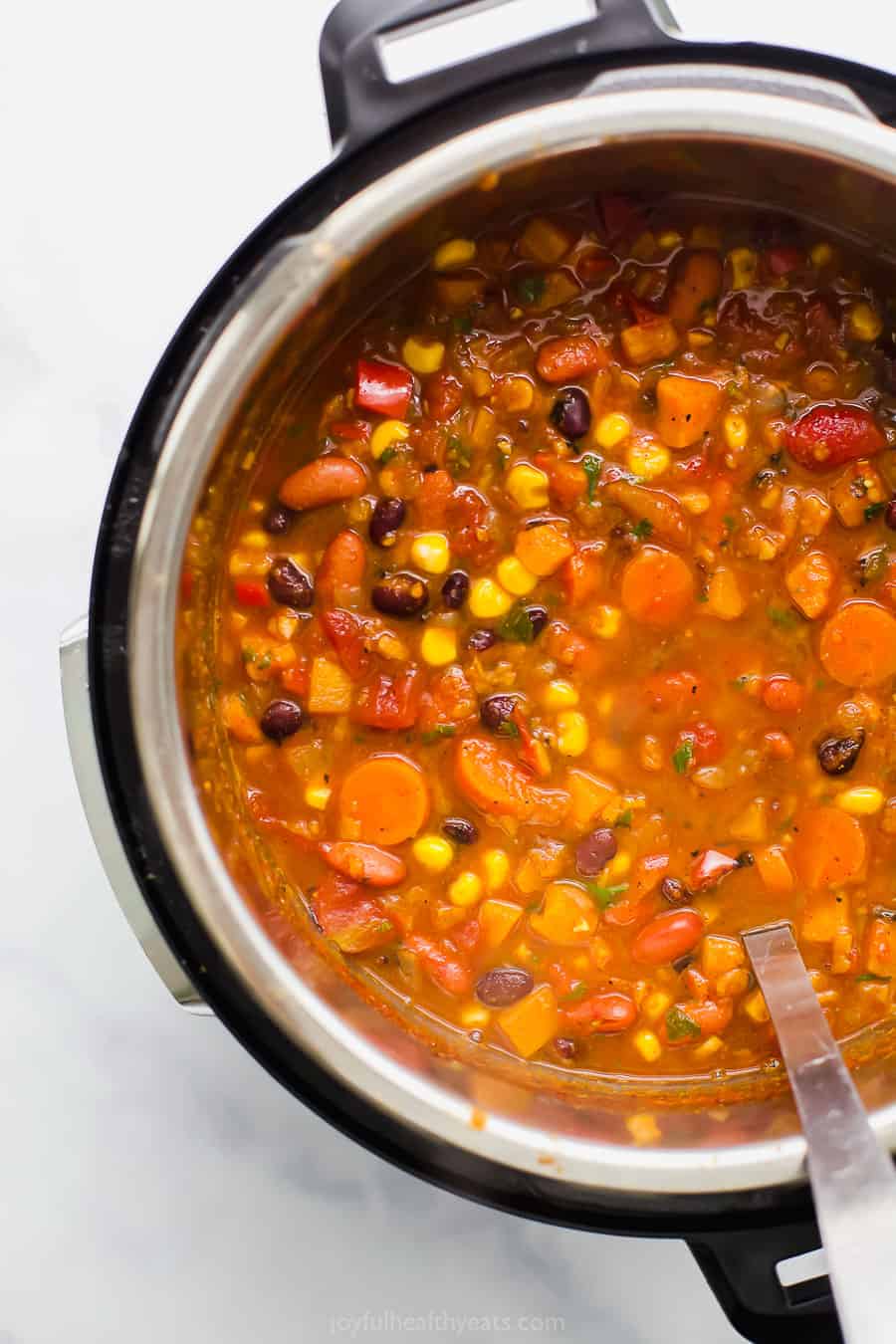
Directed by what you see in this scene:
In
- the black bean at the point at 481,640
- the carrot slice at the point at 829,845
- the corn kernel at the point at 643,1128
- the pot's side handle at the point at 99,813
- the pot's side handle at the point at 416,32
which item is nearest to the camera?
the pot's side handle at the point at 416,32

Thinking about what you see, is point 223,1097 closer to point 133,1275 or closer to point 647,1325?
point 133,1275

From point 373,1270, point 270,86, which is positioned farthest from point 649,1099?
point 270,86

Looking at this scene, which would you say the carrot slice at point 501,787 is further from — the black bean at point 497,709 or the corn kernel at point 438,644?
the corn kernel at point 438,644

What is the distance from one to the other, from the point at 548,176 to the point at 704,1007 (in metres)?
1.74

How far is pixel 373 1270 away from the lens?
2.89 meters

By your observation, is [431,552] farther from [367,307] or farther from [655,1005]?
[655,1005]

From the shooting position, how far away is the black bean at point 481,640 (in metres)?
2.47

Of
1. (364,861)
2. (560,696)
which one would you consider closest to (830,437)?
(560,696)

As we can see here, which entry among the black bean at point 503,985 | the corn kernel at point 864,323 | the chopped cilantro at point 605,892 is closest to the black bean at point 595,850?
the chopped cilantro at point 605,892

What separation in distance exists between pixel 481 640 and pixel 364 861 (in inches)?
21.3

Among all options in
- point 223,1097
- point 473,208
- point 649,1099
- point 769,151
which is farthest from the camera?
point 223,1097

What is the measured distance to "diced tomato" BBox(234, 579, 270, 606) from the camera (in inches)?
97.3

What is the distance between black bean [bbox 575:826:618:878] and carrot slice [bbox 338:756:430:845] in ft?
1.15

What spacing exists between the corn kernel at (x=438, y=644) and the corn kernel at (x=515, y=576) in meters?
0.15
